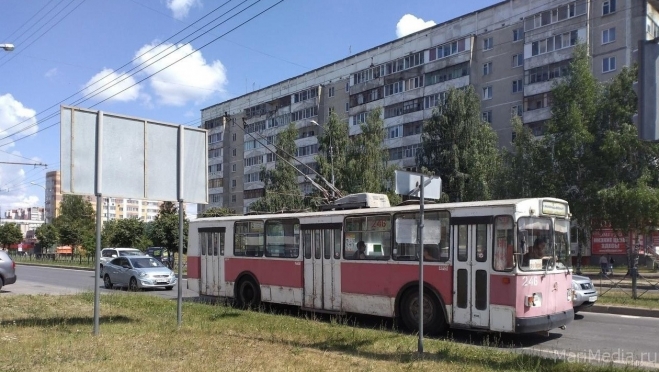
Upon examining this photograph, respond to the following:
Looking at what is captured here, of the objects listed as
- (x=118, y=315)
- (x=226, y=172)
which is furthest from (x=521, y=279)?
(x=226, y=172)

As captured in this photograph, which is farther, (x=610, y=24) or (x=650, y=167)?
(x=610, y=24)

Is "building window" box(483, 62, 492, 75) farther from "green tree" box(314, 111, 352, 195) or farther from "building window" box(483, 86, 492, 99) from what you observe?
"green tree" box(314, 111, 352, 195)

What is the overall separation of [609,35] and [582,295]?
3776cm

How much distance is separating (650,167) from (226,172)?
68.5 m

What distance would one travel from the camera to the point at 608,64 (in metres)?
45.9

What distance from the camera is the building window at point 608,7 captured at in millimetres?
45094

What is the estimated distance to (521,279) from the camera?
10.2 meters

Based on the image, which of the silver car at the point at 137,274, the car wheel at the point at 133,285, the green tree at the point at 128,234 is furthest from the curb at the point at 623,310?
the green tree at the point at 128,234

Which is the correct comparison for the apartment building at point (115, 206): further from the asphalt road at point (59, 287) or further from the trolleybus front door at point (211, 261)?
the trolleybus front door at point (211, 261)

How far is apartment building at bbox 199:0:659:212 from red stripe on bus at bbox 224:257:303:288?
76.1ft

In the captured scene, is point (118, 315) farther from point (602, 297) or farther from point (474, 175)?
point (474, 175)

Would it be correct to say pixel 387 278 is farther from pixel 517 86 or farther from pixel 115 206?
pixel 115 206

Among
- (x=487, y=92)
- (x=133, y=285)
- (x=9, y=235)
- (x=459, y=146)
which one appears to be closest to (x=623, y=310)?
(x=133, y=285)

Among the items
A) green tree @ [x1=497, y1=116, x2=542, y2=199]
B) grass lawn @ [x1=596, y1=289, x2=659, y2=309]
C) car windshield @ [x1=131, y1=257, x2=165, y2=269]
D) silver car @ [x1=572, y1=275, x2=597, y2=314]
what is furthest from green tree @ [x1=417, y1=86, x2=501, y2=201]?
silver car @ [x1=572, y1=275, x2=597, y2=314]
